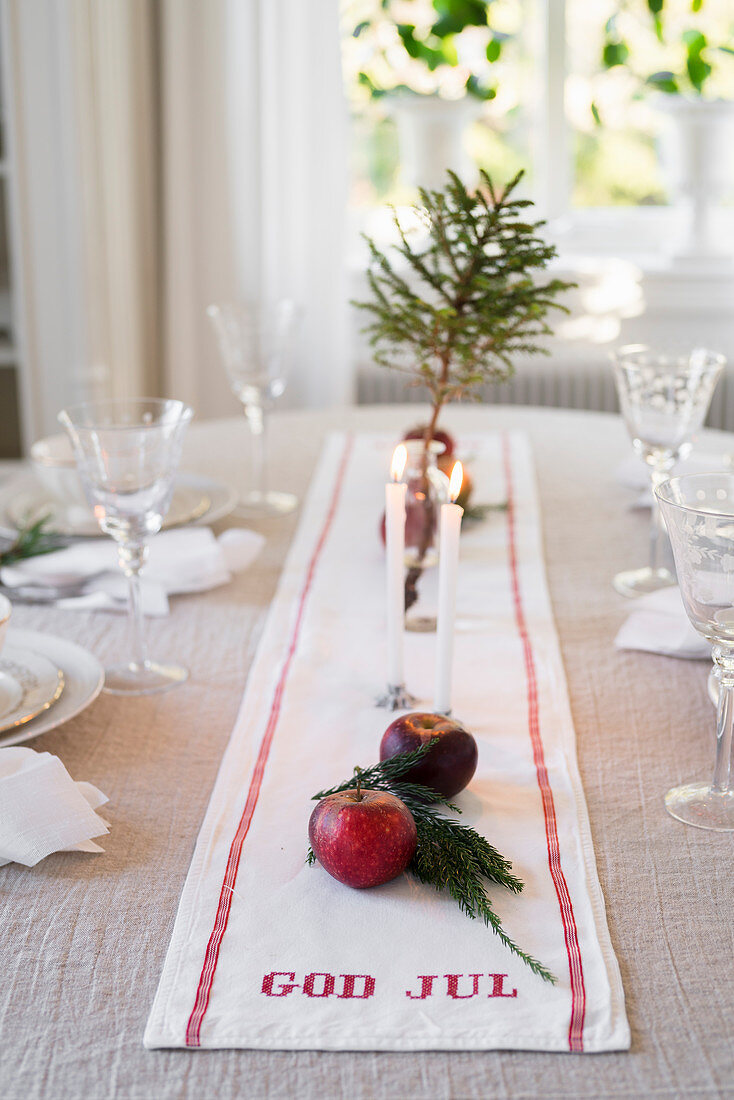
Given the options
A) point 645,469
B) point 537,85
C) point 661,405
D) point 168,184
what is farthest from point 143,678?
point 537,85

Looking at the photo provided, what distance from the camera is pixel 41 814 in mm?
694

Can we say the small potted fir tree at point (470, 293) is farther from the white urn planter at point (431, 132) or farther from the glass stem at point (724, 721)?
the white urn planter at point (431, 132)

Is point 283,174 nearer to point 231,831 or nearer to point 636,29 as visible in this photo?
point 636,29

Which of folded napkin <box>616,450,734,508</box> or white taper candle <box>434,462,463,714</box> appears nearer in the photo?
white taper candle <box>434,462,463,714</box>

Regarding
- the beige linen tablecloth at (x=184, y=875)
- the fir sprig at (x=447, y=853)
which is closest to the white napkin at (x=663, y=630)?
the beige linen tablecloth at (x=184, y=875)

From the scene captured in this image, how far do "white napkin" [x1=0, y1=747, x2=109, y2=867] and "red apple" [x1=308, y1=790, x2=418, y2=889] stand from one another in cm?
→ 15

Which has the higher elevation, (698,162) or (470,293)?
(698,162)

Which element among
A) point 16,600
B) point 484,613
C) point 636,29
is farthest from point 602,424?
point 636,29

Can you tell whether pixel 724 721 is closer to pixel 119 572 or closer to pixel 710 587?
pixel 710 587

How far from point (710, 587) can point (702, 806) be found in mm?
164

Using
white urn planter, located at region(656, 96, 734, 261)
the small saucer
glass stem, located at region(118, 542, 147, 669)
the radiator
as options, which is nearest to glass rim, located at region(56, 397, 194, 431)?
glass stem, located at region(118, 542, 147, 669)

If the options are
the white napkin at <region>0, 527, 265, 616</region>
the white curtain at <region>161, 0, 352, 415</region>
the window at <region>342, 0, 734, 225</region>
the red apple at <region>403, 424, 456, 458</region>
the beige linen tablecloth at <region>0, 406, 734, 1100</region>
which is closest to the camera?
the beige linen tablecloth at <region>0, 406, 734, 1100</region>

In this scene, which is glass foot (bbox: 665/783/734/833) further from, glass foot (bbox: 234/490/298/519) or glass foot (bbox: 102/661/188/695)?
glass foot (bbox: 234/490/298/519)

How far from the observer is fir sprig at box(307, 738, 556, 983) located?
24.7 inches
